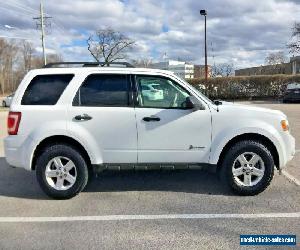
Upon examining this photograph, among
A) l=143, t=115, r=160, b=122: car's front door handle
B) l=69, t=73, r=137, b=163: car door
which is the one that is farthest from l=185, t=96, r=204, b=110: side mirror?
l=69, t=73, r=137, b=163: car door

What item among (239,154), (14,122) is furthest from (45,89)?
(239,154)

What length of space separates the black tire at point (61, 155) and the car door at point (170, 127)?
87 cm

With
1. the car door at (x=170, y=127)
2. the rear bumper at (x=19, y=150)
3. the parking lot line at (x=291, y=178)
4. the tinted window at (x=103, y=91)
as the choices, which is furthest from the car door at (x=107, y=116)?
the parking lot line at (x=291, y=178)

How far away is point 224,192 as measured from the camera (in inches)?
209

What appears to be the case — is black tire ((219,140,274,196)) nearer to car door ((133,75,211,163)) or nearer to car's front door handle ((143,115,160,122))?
car door ((133,75,211,163))

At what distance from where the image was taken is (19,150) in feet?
16.7

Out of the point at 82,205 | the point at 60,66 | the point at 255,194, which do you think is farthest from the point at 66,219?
the point at 255,194

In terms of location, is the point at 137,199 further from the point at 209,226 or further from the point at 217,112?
the point at 217,112

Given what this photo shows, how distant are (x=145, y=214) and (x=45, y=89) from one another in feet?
7.62

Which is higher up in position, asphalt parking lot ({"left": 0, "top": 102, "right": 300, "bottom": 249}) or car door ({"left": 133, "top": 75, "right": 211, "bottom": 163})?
car door ({"left": 133, "top": 75, "right": 211, "bottom": 163})

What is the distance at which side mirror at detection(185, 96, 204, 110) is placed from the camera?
5.01 meters

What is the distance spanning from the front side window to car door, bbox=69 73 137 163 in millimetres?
194

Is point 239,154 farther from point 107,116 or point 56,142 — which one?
point 56,142

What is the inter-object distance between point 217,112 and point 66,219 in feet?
8.33
